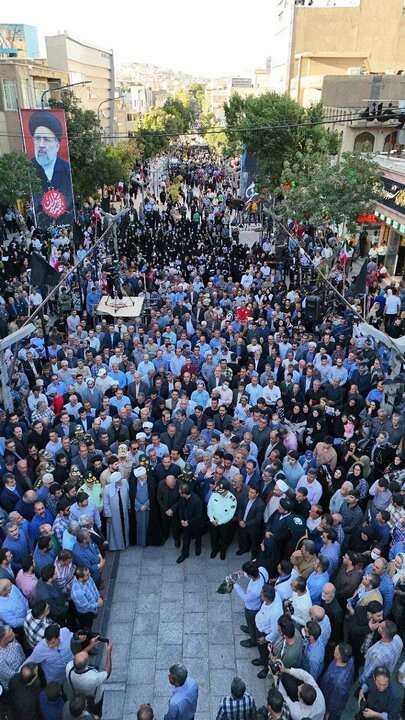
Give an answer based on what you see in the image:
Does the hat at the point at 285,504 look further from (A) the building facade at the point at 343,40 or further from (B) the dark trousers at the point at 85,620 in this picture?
(A) the building facade at the point at 343,40

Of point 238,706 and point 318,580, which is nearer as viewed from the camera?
point 238,706

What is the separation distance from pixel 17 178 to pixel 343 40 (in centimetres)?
3967

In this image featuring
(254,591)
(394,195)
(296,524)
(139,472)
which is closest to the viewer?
(254,591)

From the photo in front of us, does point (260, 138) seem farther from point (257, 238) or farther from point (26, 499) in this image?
point (26, 499)

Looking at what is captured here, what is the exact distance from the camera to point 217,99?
165625mm

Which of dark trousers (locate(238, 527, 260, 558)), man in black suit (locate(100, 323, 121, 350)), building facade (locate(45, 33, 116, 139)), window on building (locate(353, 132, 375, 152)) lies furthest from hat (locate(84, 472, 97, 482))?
building facade (locate(45, 33, 116, 139))

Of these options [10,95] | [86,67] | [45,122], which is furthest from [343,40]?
[45,122]

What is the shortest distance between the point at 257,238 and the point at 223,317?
1009cm

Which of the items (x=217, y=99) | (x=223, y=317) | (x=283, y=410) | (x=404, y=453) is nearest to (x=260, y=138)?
(x=223, y=317)

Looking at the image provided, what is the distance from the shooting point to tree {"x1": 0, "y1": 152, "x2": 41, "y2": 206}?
21.5m

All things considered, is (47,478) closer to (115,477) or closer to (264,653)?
(115,477)

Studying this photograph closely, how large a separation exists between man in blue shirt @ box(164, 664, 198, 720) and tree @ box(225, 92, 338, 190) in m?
22.4

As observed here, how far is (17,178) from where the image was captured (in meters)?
21.8

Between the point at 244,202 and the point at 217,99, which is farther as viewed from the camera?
the point at 217,99
